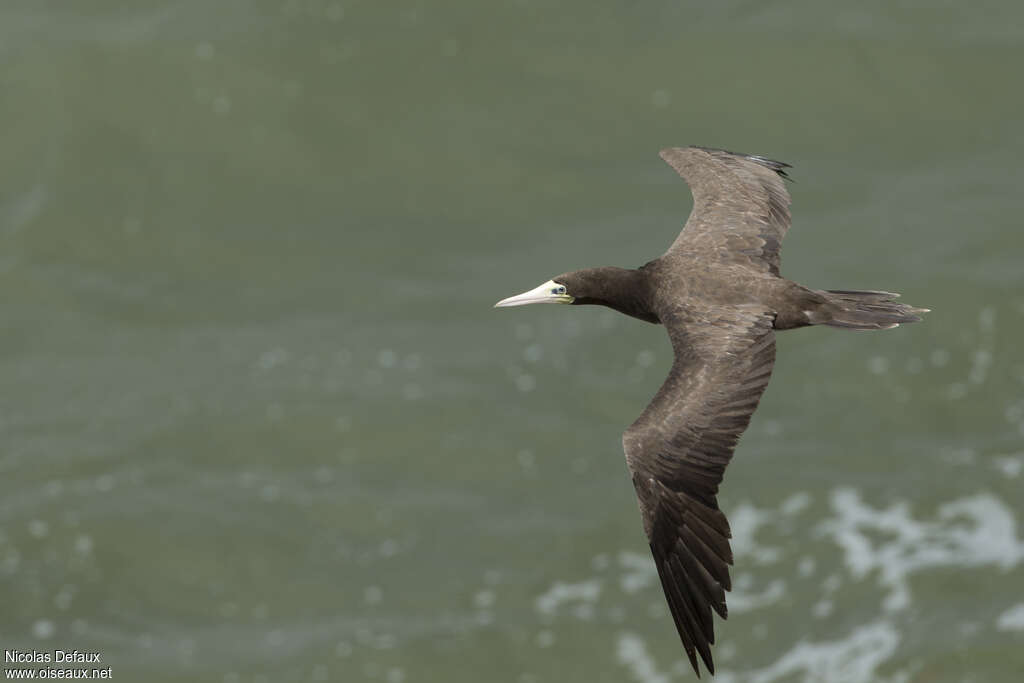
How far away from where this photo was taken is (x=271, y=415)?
22297mm

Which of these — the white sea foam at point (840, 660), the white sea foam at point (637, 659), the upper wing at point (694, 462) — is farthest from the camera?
the white sea foam at point (637, 659)

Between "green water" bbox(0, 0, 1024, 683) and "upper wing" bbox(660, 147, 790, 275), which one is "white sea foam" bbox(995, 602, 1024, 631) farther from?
"upper wing" bbox(660, 147, 790, 275)

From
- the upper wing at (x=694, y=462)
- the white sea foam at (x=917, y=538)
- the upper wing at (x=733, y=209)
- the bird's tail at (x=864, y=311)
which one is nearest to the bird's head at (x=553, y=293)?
the upper wing at (x=733, y=209)

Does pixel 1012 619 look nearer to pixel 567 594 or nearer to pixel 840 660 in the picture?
pixel 840 660

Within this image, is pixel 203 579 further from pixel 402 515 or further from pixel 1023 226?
pixel 1023 226

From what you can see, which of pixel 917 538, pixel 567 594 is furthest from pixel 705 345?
pixel 917 538

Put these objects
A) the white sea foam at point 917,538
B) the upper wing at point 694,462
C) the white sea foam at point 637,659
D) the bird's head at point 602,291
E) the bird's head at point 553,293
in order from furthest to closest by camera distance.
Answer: the white sea foam at point 917,538 → the white sea foam at point 637,659 → the bird's head at point 553,293 → the bird's head at point 602,291 → the upper wing at point 694,462

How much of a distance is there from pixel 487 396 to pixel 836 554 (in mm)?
5168

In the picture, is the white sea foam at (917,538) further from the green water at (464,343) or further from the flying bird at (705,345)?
the flying bird at (705,345)

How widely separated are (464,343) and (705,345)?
11.9m

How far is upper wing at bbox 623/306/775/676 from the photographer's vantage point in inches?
419

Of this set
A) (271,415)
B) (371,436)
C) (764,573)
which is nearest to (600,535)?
(764,573)

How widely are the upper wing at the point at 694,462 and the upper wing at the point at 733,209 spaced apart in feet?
5.07

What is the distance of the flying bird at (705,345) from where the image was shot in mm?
10734
